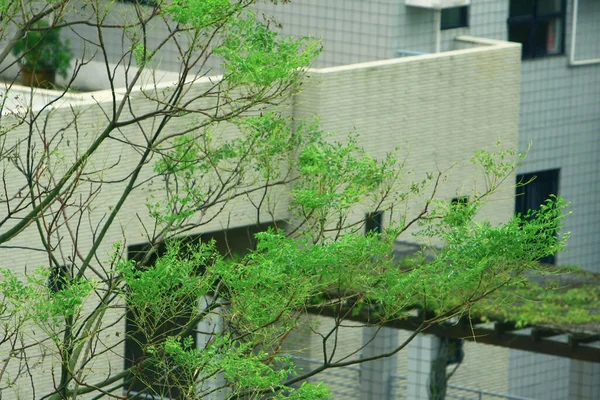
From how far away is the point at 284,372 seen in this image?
655 cm

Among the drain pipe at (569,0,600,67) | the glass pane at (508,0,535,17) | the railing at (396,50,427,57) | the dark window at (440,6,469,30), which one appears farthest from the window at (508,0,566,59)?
the railing at (396,50,427,57)

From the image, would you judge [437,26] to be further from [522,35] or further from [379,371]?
[379,371]

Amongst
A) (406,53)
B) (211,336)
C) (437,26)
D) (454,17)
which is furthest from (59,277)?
(454,17)

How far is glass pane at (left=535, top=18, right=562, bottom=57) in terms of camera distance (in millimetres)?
18609

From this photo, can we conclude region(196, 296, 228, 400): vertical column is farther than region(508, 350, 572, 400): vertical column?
No

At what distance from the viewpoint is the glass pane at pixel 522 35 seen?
18.2 meters

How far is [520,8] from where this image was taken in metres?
18.3

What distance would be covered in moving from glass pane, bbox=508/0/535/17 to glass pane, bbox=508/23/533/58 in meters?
0.17

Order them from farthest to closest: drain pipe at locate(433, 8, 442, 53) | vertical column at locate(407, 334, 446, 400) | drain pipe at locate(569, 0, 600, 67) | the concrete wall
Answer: drain pipe at locate(569, 0, 600, 67)
drain pipe at locate(433, 8, 442, 53)
vertical column at locate(407, 334, 446, 400)
the concrete wall

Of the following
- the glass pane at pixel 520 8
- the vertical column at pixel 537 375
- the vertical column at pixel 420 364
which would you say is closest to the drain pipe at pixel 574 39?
the glass pane at pixel 520 8

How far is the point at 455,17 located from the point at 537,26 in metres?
1.95

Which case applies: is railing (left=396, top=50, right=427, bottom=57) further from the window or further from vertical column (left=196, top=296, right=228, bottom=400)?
vertical column (left=196, top=296, right=228, bottom=400)

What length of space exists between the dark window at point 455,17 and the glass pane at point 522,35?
3.73ft

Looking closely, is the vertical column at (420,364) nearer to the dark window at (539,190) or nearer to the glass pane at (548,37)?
the dark window at (539,190)
